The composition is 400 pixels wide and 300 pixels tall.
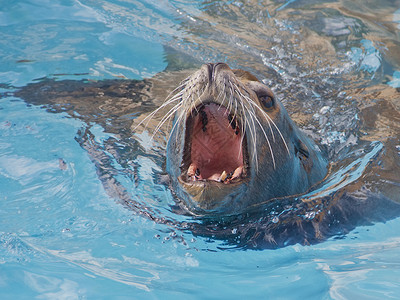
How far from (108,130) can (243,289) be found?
2482mm

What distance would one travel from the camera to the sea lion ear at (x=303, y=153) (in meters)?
4.04

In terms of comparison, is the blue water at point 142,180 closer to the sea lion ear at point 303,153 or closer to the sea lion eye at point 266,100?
the sea lion ear at point 303,153

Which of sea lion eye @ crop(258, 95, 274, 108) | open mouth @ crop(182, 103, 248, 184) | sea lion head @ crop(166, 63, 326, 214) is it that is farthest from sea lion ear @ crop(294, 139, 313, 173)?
open mouth @ crop(182, 103, 248, 184)

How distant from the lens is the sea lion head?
3262mm

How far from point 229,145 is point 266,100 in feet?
1.50

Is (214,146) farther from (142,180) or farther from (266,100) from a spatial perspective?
(142,180)

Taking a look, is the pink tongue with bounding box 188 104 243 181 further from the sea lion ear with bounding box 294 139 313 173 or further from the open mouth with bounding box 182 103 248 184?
the sea lion ear with bounding box 294 139 313 173

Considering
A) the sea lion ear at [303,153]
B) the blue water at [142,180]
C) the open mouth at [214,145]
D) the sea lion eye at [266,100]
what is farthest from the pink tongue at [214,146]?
the sea lion ear at [303,153]

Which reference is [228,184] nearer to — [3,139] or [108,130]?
[108,130]

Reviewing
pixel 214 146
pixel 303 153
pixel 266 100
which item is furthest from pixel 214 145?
pixel 303 153

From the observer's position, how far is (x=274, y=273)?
3324 mm

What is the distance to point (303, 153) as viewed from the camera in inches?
161

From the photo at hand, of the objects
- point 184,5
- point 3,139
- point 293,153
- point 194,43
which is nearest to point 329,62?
point 194,43

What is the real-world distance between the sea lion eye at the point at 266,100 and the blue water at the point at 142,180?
2.75 ft
